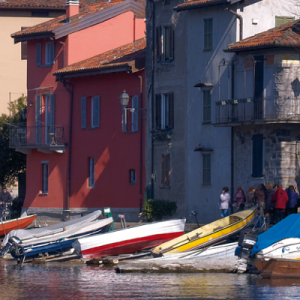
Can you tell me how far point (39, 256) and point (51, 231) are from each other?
1018 mm

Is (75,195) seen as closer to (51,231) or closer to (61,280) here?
(51,231)

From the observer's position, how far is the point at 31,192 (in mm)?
50906

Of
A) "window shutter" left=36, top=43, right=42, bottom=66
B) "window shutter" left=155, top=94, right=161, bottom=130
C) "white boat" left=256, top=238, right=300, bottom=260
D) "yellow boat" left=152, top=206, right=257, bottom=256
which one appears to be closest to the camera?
"white boat" left=256, top=238, right=300, bottom=260

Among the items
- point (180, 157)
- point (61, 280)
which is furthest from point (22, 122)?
point (61, 280)

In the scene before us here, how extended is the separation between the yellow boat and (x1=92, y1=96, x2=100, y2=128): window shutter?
14.5m

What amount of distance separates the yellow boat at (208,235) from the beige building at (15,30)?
102ft

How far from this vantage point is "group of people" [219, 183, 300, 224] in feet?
117

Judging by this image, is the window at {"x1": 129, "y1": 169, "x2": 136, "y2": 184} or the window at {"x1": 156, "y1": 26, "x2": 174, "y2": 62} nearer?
the window at {"x1": 156, "y1": 26, "x2": 174, "y2": 62}

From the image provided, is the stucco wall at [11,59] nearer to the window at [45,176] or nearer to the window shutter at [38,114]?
the window shutter at [38,114]

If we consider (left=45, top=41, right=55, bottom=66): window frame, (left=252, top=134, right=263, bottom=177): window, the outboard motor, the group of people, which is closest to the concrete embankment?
the outboard motor

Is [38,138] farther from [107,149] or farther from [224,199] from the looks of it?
[224,199]

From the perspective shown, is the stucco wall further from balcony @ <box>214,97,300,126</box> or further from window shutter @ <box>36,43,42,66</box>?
balcony @ <box>214,97,300,126</box>

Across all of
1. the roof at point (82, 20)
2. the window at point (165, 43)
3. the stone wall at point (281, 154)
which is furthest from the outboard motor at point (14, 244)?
the roof at point (82, 20)

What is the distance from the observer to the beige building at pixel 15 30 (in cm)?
6281
